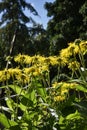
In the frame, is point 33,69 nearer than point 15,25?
Yes

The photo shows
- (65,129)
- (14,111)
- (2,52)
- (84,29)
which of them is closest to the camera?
(65,129)

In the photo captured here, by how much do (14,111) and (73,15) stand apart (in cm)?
1759

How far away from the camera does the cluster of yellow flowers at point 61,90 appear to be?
2.11 meters

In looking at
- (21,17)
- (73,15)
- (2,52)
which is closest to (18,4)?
(21,17)

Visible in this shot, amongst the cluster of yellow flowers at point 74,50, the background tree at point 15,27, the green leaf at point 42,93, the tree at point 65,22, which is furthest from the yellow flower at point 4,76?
the background tree at point 15,27

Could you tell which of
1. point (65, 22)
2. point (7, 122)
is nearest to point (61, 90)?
point (7, 122)

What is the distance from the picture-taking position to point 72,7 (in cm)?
1962

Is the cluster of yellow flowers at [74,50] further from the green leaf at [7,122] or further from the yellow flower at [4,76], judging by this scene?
the green leaf at [7,122]

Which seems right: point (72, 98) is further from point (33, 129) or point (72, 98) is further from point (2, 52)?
point (2, 52)

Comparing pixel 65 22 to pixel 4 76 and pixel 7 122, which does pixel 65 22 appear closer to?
pixel 4 76

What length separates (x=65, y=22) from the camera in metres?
19.1

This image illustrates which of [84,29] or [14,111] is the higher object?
[84,29]

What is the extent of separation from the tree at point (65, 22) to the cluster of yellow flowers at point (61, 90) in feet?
51.5

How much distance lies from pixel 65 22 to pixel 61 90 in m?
17.0
